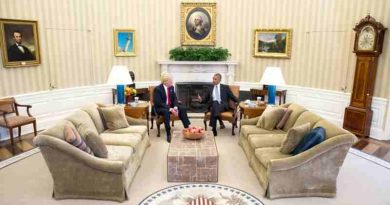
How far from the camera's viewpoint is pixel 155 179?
160 inches

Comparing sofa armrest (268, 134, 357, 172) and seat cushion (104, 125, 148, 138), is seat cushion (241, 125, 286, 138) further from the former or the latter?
seat cushion (104, 125, 148, 138)

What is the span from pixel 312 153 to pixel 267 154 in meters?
0.61

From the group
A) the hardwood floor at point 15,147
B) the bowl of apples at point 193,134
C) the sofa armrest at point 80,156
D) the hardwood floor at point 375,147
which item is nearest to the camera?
the sofa armrest at point 80,156

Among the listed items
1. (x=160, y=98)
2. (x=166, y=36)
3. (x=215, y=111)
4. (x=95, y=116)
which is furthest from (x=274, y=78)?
(x=95, y=116)

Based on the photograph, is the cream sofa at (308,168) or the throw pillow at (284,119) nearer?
the cream sofa at (308,168)

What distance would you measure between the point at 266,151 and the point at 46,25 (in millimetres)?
5206

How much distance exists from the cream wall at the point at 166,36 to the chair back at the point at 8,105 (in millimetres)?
227

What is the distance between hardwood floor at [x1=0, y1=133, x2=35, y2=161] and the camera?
16.1 feet

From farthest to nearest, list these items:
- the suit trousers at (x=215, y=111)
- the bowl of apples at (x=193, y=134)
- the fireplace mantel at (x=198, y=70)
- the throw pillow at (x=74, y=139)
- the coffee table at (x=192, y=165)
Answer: the fireplace mantel at (x=198, y=70)
the suit trousers at (x=215, y=111)
the bowl of apples at (x=193, y=134)
the coffee table at (x=192, y=165)
the throw pillow at (x=74, y=139)

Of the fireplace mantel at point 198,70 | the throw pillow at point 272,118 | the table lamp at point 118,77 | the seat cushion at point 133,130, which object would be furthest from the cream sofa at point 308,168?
the fireplace mantel at point 198,70

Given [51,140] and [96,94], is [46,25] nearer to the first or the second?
[96,94]

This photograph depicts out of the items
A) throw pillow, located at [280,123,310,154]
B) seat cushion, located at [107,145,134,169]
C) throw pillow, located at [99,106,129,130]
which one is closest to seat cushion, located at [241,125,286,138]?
throw pillow, located at [280,123,310,154]

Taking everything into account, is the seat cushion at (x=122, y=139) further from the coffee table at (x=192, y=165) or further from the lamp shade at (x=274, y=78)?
the lamp shade at (x=274, y=78)

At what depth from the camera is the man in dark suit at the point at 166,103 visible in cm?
573
